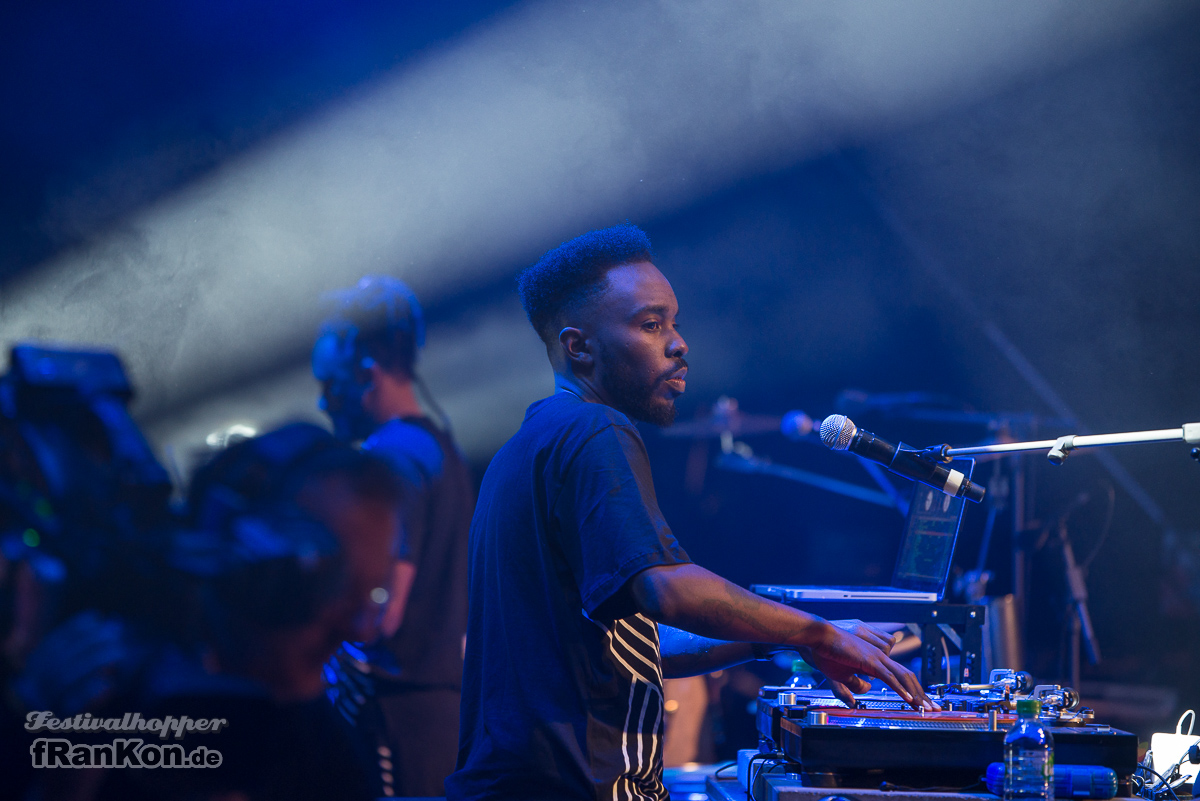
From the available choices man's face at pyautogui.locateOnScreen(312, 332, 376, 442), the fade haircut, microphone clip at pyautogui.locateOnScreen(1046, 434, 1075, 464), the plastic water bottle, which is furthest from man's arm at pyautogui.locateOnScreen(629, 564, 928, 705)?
man's face at pyautogui.locateOnScreen(312, 332, 376, 442)

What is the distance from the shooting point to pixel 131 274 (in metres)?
3.46

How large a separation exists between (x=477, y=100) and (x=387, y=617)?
2.14 m

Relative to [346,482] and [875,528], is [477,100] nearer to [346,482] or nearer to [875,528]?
[346,482]

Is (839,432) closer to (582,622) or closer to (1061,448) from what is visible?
(1061,448)

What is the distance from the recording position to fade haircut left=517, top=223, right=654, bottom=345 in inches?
77.4

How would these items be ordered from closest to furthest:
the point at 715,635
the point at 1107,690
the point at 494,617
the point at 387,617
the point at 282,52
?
the point at 715,635
the point at 494,617
the point at 387,617
the point at 282,52
the point at 1107,690

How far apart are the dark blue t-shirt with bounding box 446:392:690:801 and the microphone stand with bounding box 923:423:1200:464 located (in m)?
0.75

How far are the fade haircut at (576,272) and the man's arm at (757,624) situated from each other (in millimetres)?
685

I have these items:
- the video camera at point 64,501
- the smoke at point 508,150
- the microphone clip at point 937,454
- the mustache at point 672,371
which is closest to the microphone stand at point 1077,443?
the microphone clip at point 937,454

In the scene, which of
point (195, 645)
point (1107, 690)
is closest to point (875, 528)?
point (1107, 690)

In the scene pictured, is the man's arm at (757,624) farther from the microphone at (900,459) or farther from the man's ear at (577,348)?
the man's ear at (577,348)

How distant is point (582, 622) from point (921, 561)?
126 cm

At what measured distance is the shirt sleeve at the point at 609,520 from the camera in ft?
4.87

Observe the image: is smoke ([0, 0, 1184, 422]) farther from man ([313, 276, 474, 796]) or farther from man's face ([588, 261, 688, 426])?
man's face ([588, 261, 688, 426])
